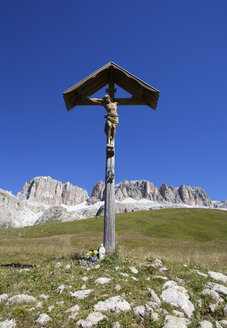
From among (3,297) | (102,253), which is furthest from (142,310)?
(102,253)

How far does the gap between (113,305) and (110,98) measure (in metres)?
9.49

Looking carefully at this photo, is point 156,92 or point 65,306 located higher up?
point 156,92

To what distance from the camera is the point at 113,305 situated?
4.88 m

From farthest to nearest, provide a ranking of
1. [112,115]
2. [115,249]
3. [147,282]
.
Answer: [112,115] < [115,249] < [147,282]

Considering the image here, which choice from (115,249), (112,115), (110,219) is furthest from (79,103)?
(115,249)

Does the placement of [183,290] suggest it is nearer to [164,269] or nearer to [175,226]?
[164,269]

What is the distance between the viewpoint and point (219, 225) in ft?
276

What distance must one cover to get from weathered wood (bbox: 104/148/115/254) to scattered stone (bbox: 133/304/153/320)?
471 centimetres

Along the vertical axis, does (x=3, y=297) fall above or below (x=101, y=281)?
below

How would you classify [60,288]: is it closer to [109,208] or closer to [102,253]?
[102,253]

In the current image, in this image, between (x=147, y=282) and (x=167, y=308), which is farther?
(x=147, y=282)

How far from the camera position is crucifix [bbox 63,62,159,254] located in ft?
34.3

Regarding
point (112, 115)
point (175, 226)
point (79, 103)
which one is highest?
point (79, 103)

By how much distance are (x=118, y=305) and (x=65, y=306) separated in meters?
1.28
